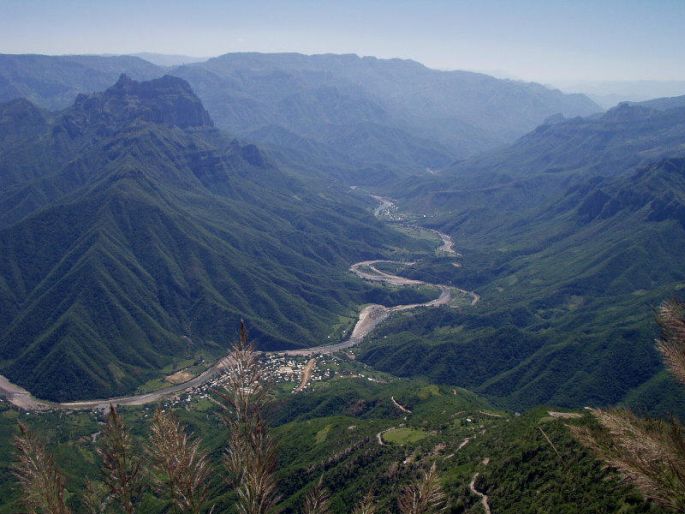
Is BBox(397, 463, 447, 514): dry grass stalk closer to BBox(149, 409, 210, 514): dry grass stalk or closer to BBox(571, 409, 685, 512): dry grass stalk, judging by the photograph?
BBox(571, 409, 685, 512): dry grass stalk

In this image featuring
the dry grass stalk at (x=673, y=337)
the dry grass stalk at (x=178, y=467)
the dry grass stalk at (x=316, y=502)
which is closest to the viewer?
the dry grass stalk at (x=178, y=467)

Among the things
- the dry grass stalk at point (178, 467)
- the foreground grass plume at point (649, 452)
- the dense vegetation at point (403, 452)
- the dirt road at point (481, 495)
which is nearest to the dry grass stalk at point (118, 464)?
the dry grass stalk at point (178, 467)

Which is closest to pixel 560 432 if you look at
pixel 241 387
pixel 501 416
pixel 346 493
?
pixel 346 493

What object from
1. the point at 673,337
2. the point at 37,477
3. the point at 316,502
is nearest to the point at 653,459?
the point at 673,337

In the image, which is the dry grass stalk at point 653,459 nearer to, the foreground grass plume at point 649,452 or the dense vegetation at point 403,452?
the foreground grass plume at point 649,452

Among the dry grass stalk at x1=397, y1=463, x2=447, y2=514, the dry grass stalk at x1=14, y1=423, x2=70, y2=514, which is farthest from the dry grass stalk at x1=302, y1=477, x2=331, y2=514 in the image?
the dry grass stalk at x1=14, y1=423, x2=70, y2=514

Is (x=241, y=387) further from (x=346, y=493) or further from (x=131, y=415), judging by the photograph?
(x=131, y=415)
